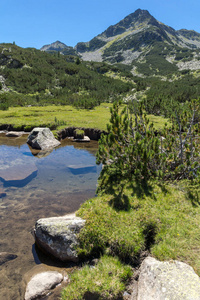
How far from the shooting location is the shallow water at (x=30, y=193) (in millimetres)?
6626

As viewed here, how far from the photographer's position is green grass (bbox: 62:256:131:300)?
5363mm

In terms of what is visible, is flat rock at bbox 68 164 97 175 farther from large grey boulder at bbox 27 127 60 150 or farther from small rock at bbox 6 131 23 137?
small rock at bbox 6 131 23 137

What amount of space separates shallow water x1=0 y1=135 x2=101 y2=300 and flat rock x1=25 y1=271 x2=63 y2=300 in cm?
28

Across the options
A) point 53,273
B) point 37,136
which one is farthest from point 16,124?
point 53,273

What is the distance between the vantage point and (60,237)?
6930 mm

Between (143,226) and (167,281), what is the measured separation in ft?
7.46

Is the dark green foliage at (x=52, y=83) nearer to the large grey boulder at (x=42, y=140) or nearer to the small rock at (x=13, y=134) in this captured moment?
the small rock at (x=13, y=134)

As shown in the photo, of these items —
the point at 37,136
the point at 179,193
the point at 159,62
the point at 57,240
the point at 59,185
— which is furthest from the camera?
the point at 159,62

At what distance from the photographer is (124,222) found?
7277 mm

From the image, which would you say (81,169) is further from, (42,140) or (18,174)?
(42,140)

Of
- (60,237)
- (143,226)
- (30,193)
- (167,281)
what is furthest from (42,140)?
(167,281)

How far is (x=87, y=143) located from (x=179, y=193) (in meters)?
15.8

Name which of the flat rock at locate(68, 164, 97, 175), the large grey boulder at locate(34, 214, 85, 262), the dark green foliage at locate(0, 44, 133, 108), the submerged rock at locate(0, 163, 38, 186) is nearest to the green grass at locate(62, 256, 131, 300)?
the large grey boulder at locate(34, 214, 85, 262)

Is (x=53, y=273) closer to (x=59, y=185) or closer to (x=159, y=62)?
(x=59, y=185)
